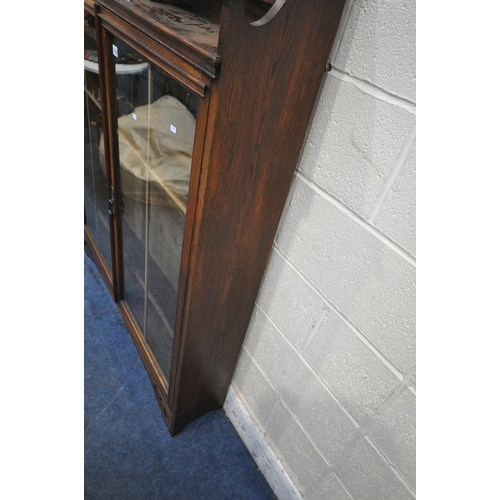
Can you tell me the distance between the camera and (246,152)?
803 mm

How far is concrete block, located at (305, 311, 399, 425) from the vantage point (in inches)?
36.4

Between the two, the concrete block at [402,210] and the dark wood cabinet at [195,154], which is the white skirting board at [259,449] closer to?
the dark wood cabinet at [195,154]

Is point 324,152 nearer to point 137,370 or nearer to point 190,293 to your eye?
point 190,293

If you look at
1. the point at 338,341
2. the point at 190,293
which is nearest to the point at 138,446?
the point at 190,293

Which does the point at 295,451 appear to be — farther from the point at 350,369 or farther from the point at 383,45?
the point at 383,45

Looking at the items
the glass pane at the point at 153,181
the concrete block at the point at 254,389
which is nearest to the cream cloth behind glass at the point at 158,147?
the glass pane at the point at 153,181

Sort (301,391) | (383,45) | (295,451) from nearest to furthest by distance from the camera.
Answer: (383,45) < (301,391) < (295,451)

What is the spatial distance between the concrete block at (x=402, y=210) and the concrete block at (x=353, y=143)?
0.09 feet

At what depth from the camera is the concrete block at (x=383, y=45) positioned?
64 cm

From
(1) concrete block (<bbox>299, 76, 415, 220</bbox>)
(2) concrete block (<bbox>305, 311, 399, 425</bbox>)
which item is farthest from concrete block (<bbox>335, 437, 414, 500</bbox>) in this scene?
(1) concrete block (<bbox>299, 76, 415, 220</bbox>)

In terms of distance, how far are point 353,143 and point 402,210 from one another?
0.61ft

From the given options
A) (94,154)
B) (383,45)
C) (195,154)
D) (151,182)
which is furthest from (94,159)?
(383,45)

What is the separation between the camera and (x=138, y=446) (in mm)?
1542

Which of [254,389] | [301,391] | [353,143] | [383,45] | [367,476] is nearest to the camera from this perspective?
[383,45]
